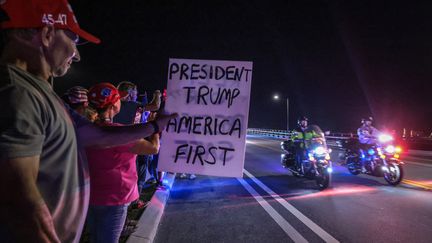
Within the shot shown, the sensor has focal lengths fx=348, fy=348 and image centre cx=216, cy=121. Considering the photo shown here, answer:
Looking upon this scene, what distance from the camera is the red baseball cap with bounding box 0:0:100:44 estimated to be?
1391 millimetres

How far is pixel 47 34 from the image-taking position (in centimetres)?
148

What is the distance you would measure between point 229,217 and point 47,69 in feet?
17.1

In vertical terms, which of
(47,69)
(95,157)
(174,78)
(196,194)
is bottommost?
(196,194)

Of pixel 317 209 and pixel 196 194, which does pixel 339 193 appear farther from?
pixel 196 194

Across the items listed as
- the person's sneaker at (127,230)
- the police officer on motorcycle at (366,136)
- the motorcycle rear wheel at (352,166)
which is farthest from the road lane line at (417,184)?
the person's sneaker at (127,230)

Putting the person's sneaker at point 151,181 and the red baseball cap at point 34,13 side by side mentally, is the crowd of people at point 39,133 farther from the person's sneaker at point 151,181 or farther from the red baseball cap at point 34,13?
the person's sneaker at point 151,181

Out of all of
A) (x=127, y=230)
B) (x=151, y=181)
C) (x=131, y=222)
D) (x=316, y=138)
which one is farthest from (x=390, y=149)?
(x=127, y=230)

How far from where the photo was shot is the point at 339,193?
8.57 meters

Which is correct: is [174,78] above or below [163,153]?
above

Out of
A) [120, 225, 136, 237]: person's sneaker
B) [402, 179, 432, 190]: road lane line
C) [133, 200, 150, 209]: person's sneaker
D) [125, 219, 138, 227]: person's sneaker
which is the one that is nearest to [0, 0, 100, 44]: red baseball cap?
[120, 225, 136, 237]: person's sneaker

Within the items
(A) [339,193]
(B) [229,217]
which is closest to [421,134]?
(A) [339,193]

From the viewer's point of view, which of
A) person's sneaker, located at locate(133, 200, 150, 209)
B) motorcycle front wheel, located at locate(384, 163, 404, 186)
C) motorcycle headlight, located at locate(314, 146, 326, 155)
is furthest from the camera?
motorcycle front wheel, located at locate(384, 163, 404, 186)

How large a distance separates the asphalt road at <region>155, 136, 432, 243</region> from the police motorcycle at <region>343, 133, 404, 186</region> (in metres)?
0.31

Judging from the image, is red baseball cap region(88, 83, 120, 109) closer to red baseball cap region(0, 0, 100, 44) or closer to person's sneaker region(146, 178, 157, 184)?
red baseball cap region(0, 0, 100, 44)
